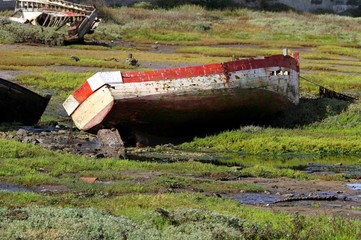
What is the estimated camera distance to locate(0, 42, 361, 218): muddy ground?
12.6 meters

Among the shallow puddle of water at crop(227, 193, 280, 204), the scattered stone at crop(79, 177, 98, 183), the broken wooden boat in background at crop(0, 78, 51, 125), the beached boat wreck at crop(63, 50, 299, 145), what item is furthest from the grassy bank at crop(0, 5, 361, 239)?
the broken wooden boat in background at crop(0, 78, 51, 125)

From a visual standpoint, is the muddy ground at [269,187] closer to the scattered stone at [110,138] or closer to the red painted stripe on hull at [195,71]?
the scattered stone at [110,138]

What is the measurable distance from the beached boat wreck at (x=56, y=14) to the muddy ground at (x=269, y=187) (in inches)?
1133

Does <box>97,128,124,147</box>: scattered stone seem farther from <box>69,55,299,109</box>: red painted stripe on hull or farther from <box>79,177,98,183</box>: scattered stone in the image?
<box>79,177,98,183</box>: scattered stone

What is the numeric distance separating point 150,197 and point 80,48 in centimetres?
3492

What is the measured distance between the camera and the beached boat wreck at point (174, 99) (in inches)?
818

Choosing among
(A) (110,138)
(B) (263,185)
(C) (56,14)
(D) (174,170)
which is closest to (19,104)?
(A) (110,138)

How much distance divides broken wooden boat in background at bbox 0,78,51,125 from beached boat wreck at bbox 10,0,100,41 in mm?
26813

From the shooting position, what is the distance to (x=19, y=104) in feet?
72.3

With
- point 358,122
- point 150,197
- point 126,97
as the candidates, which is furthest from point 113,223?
point 358,122

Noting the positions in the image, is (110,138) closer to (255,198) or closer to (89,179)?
(89,179)

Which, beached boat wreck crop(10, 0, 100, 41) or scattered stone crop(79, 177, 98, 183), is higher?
scattered stone crop(79, 177, 98, 183)

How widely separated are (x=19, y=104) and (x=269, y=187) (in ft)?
31.0

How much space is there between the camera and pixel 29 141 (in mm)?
18531
